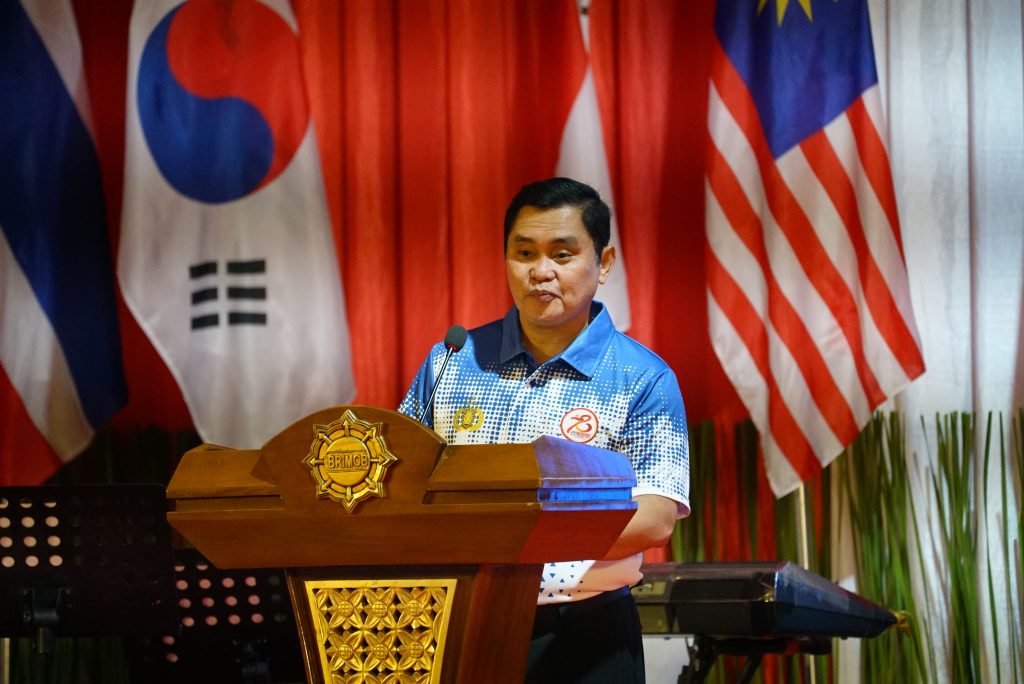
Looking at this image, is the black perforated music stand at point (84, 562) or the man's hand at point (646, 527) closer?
the man's hand at point (646, 527)

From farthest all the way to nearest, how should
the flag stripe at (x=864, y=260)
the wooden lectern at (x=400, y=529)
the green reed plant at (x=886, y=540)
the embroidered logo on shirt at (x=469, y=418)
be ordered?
the green reed plant at (x=886, y=540) < the flag stripe at (x=864, y=260) < the embroidered logo on shirt at (x=469, y=418) < the wooden lectern at (x=400, y=529)

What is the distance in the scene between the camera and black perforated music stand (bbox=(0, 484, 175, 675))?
8.20ft

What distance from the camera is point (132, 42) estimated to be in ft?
13.3

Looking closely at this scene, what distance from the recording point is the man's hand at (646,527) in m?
1.75

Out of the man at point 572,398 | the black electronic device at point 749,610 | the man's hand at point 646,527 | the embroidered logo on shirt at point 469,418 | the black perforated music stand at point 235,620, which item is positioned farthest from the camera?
the black electronic device at point 749,610

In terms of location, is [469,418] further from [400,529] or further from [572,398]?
[400,529]

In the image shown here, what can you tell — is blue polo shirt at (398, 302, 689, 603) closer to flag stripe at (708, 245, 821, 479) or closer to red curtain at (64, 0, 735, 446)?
flag stripe at (708, 245, 821, 479)

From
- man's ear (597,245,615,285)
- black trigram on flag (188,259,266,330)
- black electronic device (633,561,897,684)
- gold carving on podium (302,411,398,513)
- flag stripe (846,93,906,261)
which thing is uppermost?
flag stripe (846,93,906,261)

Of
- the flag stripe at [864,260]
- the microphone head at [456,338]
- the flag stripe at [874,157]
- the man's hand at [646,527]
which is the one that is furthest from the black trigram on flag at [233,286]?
the man's hand at [646,527]

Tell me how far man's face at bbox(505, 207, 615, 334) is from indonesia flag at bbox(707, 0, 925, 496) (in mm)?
1746

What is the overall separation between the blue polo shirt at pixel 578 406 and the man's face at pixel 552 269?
0.05m

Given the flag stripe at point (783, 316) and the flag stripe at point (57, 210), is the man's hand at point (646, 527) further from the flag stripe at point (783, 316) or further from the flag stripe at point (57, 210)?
the flag stripe at point (57, 210)

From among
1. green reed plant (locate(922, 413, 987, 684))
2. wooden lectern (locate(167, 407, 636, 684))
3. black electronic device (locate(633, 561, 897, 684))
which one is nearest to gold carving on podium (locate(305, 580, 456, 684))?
wooden lectern (locate(167, 407, 636, 684))

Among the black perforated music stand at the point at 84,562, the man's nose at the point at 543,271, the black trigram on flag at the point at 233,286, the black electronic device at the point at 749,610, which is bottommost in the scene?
the black electronic device at the point at 749,610
